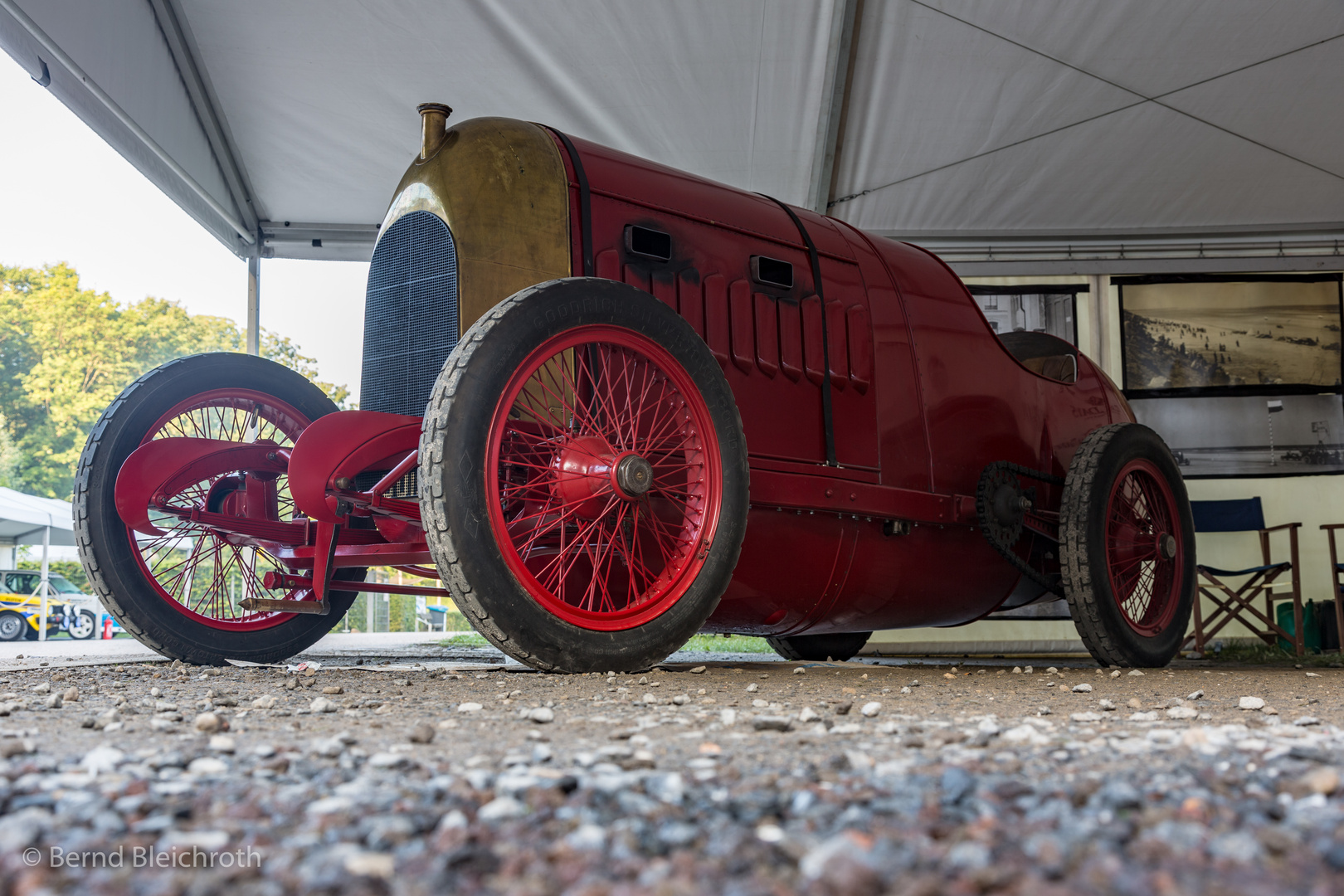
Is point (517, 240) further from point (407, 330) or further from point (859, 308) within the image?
point (859, 308)

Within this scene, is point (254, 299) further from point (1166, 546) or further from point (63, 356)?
point (63, 356)

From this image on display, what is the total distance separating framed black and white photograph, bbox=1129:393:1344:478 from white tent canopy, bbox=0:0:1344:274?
1.22 m


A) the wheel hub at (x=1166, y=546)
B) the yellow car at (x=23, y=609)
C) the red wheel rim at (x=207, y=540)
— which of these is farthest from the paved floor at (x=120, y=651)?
the yellow car at (x=23, y=609)

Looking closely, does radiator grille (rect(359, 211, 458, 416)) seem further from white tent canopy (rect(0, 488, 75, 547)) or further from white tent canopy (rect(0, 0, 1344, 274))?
white tent canopy (rect(0, 488, 75, 547))

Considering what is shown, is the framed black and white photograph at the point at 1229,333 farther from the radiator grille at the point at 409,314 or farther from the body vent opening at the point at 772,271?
the radiator grille at the point at 409,314

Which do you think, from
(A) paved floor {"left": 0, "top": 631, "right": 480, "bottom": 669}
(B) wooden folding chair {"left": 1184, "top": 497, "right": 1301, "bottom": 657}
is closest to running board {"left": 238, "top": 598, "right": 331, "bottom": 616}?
(A) paved floor {"left": 0, "top": 631, "right": 480, "bottom": 669}

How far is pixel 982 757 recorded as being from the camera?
1.08 meters

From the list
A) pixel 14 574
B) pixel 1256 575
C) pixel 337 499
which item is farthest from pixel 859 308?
pixel 14 574

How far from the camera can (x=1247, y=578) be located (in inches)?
256

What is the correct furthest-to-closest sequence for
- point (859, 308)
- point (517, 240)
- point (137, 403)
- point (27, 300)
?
point (27, 300) → point (859, 308) → point (137, 403) → point (517, 240)

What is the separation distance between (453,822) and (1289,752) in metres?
1.00

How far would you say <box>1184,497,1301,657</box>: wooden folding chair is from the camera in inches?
205

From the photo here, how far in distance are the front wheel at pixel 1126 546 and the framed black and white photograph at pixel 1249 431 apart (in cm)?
308

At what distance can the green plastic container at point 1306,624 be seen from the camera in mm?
5797
